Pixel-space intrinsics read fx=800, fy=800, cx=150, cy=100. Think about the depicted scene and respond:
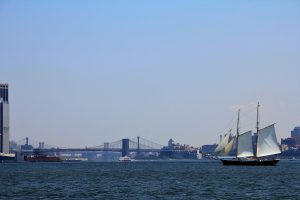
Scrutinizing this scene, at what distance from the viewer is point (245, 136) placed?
525 ft

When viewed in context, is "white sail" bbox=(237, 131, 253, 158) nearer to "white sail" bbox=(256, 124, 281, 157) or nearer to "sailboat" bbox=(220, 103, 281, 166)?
"sailboat" bbox=(220, 103, 281, 166)

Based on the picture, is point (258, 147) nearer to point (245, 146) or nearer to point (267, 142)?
point (267, 142)

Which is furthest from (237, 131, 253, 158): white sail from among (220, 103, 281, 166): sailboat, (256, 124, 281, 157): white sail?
(256, 124, 281, 157): white sail

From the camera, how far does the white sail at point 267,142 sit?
15262 cm

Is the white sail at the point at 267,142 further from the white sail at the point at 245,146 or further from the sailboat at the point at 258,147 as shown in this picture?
the white sail at the point at 245,146

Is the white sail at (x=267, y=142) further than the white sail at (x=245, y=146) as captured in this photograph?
No

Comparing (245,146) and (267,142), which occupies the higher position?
(267,142)

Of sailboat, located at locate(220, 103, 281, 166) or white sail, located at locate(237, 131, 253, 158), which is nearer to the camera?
sailboat, located at locate(220, 103, 281, 166)

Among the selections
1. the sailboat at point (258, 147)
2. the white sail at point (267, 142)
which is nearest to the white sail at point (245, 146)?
the sailboat at point (258, 147)

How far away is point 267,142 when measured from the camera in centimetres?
15388

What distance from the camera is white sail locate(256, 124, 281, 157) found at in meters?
153

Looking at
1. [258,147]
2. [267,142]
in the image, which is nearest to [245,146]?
[258,147]

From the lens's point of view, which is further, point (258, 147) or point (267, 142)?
point (258, 147)

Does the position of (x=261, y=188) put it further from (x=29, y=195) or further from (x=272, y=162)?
(x=272, y=162)
